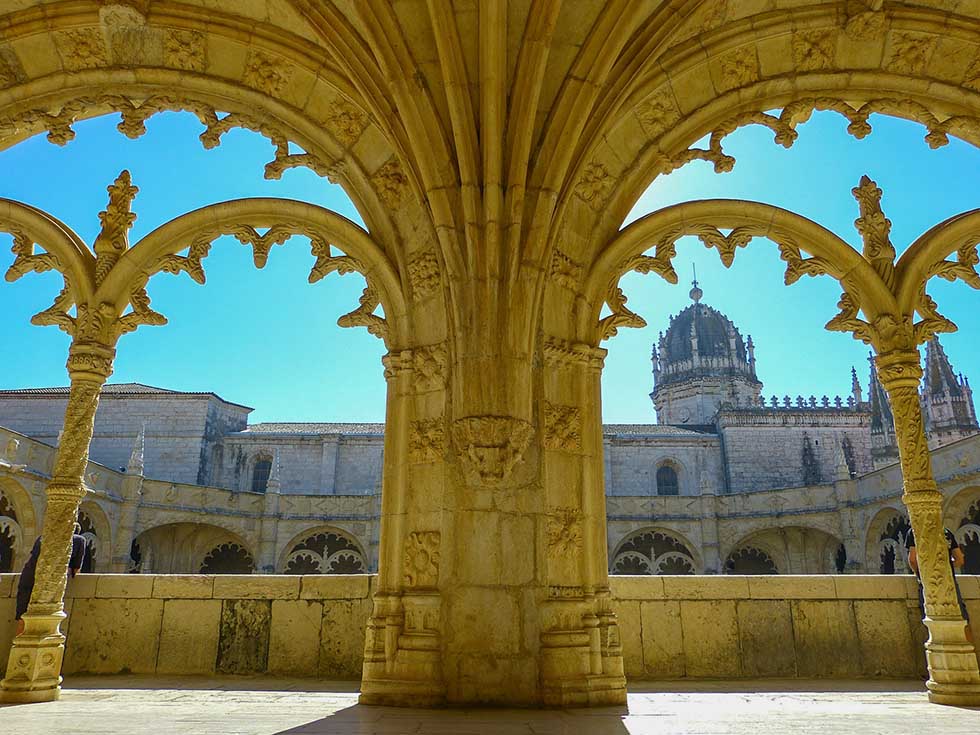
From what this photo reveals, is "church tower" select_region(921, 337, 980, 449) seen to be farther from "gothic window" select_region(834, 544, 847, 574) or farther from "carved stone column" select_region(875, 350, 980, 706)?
"carved stone column" select_region(875, 350, 980, 706)

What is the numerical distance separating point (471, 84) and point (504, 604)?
11.5ft

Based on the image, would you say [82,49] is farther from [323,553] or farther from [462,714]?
[323,553]

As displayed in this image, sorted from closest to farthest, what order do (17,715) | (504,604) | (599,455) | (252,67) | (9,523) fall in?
(17,715), (504,604), (599,455), (252,67), (9,523)

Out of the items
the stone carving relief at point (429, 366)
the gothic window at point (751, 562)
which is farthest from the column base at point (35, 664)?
the gothic window at point (751, 562)

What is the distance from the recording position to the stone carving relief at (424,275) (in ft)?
17.9

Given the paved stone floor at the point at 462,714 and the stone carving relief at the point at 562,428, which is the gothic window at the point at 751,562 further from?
the stone carving relief at the point at 562,428

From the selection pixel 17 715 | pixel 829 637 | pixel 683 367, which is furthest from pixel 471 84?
pixel 683 367

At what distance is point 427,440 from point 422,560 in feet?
2.68

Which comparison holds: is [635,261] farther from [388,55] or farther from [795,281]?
[388,55]

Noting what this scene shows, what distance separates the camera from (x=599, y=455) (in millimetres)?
5410

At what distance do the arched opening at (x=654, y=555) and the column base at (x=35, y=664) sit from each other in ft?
74.6

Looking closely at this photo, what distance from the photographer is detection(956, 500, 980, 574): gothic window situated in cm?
1888

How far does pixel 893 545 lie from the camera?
22.3 metres

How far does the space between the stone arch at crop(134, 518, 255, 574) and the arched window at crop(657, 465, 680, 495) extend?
1772 cm
